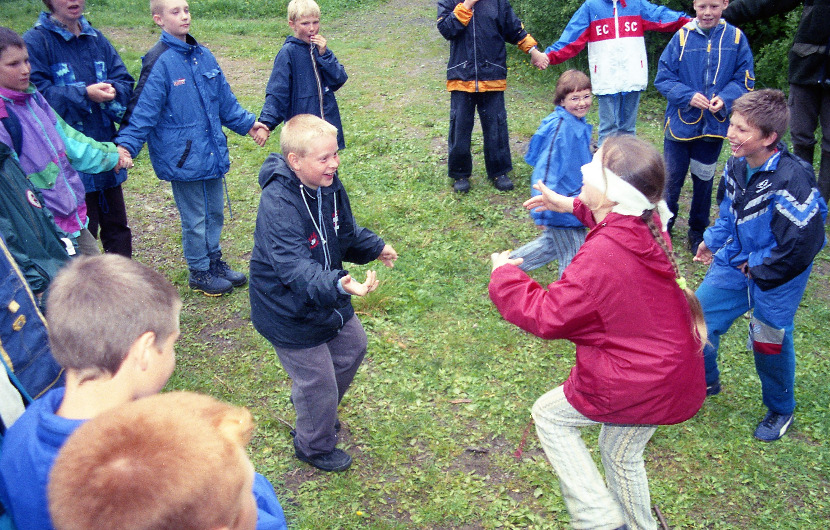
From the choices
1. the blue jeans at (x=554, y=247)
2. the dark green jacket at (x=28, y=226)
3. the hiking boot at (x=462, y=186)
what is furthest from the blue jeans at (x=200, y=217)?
the hiking boot at (x=462, y=186)

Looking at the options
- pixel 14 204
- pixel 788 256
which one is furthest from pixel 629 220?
pixel 14 204

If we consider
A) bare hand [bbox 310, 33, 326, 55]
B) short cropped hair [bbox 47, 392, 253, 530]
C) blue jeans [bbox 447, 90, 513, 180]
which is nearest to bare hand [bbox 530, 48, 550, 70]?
blue jeans [bbox 447, 90, 513, 180]

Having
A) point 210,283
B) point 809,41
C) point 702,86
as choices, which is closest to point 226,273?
point 210,283

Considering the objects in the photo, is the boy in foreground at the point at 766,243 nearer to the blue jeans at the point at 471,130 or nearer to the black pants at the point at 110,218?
the blue jeans at the point at 471,130

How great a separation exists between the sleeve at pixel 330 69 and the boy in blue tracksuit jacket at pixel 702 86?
2651 mm

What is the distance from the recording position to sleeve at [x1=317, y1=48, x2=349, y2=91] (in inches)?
216

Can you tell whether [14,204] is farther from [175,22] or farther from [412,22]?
[412,22]

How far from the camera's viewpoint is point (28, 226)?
3025mm

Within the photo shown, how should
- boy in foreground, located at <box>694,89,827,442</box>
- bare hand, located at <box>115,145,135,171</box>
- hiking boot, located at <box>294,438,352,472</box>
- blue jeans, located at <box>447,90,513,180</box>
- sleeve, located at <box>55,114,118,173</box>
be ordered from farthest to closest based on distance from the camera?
blue jeans, located at <box>447,90,513,180</box>, bare hand, located at <box>115,145,135,171</box>, sleeve, located at <box>55,114,118,173</box>, hiking boot, located at <box>294,438,352,472</box>, boy in foreground, located at <box>694,89,827,442</box>

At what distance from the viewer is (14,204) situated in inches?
118

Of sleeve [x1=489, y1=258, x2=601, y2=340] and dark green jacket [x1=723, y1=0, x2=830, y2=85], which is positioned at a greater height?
dark green jacket [x1=723, y1=0, x2=830, y2=85]

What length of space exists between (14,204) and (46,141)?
0.86 metres

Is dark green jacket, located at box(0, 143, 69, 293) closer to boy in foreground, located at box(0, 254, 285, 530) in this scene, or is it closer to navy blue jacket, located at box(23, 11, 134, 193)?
boy in foreground, located at box(0, 254, 285, 530)

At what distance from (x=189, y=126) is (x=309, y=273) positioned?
96.3 inches
